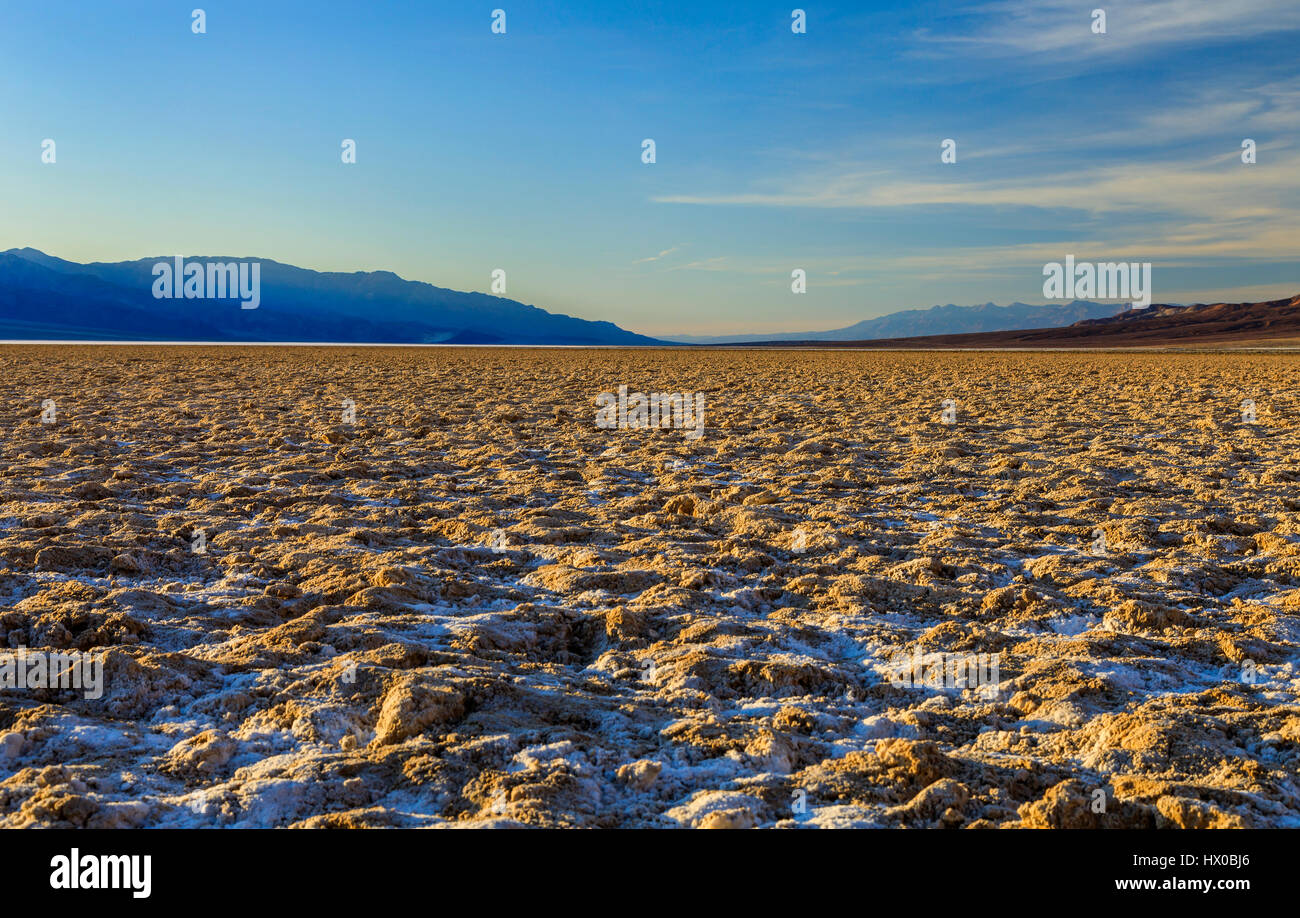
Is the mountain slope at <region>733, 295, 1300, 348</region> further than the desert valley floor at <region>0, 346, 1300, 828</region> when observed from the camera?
Yes

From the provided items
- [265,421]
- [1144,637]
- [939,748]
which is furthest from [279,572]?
[265,421]

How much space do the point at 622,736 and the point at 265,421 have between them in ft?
38.5

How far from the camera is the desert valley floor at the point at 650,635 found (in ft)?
9.91

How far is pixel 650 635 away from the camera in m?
4.63

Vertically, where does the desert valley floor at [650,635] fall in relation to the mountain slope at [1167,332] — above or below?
below

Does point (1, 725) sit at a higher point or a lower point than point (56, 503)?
lower

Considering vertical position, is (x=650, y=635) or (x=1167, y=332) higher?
(x=1167, y=332)

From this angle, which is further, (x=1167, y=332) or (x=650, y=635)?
(x=1167, y=332)

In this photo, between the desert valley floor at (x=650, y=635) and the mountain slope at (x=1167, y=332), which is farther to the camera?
the mountain slope at (x=1167, y=332)

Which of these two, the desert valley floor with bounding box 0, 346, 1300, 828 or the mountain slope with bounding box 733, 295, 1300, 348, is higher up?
the mountain slope with bounding box 733, 295, 1300, 348

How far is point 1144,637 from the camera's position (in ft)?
15.0

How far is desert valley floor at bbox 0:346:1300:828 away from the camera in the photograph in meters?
3.02
